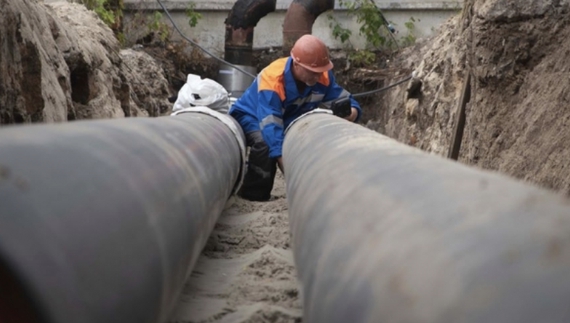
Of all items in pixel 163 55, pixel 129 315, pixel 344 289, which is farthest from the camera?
pixel 163 55

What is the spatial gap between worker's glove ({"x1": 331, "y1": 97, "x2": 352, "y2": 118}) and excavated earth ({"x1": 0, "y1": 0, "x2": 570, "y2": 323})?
0.73 m

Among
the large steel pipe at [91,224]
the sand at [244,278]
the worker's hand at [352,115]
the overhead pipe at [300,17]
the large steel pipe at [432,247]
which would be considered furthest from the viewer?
the overhead pipe at [300,17]

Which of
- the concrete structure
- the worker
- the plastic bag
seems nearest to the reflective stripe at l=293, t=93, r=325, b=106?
the worker

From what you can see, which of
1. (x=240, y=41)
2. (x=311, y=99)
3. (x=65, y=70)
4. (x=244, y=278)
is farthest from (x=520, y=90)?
(x=240, y=41)

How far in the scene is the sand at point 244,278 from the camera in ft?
8.25

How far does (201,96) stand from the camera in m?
5.52

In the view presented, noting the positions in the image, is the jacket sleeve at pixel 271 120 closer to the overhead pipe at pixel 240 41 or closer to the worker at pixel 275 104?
the worker at pixel 275 104

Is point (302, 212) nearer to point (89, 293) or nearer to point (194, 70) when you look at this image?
point (89, 293)

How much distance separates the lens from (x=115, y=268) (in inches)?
56.1

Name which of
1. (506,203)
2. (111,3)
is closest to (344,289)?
(506,203)

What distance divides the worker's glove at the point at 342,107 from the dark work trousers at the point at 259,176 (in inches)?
25.7

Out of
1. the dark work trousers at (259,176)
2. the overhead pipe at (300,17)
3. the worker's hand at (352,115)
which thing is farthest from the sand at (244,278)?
the overhead pipe at (300,17)

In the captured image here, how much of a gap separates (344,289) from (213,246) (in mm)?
2383

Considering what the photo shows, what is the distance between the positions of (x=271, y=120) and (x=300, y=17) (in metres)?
4.44
